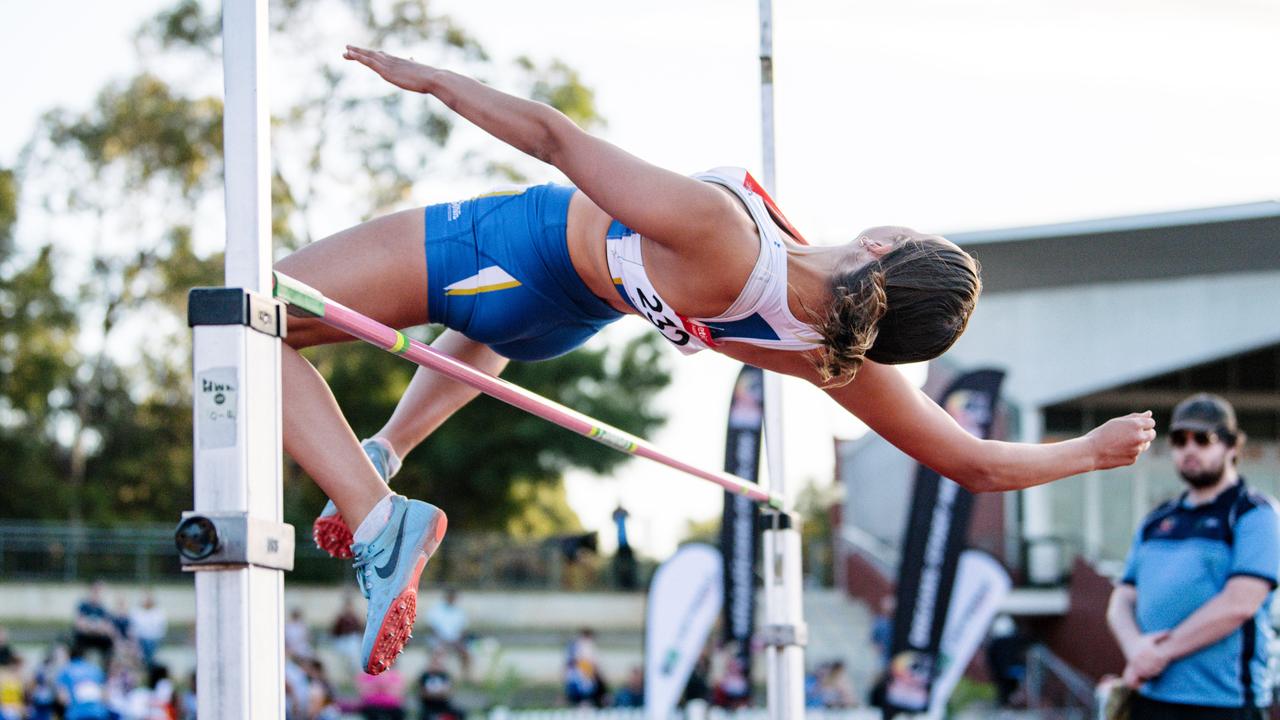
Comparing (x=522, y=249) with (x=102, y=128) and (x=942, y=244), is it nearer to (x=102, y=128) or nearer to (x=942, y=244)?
(x=942, y=244)

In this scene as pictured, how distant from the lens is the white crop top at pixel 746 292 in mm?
2264

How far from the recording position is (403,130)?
787 inches

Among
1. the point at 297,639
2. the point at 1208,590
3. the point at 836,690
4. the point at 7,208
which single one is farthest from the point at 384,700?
the point at 7,208

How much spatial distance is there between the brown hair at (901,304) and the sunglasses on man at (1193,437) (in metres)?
1.82

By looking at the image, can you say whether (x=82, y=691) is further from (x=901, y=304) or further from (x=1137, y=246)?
(x=1137, y=246)

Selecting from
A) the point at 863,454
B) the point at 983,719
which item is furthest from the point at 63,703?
the point at 863,454

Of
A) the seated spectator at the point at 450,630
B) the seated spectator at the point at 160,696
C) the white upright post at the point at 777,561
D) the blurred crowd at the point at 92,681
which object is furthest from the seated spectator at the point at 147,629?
the white upright post at the point at 777,561

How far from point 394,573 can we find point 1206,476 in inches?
103

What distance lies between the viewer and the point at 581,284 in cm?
251

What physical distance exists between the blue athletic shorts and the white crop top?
125 millimetres

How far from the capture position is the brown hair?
2.25 m

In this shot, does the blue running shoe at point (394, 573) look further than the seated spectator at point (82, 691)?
No

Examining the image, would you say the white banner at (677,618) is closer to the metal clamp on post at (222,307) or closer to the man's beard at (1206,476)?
the man's beard at (1206,476)

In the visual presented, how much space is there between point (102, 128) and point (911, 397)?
2037cm
